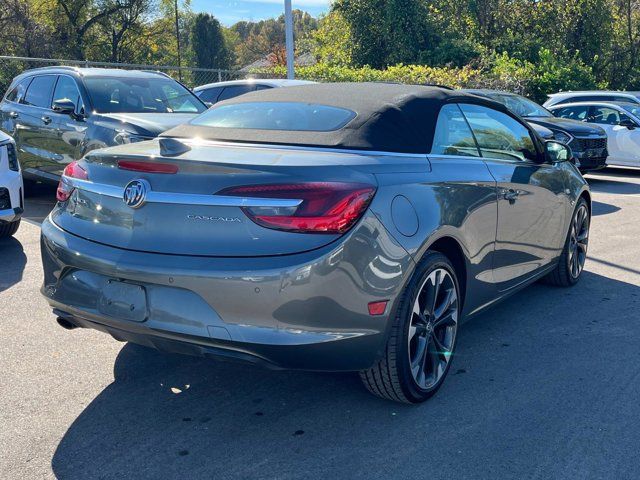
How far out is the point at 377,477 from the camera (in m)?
2.99

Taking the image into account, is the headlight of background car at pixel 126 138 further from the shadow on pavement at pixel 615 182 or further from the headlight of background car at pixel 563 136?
the shadow on pavement at pixel 615 182

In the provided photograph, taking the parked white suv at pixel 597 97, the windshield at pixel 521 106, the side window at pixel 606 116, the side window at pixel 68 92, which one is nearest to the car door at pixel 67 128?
the side window at pixel 68 92

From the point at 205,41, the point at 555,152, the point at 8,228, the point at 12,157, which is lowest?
the point at 8,228

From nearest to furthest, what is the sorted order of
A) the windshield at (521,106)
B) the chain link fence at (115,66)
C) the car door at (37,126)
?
the car door at (37,126)
the windshield at (521,106)
the chain link fence at (115,66)

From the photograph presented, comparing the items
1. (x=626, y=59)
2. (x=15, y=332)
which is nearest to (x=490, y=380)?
(x=15, y=332)

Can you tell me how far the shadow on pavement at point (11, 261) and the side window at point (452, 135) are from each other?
358cm

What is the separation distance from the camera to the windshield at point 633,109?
46.8ft

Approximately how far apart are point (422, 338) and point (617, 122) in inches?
484

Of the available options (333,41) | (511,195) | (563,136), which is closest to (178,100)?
(511,195)

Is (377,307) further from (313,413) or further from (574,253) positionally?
(574,253)

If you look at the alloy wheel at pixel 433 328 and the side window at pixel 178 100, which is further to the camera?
the side window at pixel 178 100

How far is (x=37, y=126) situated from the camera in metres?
8.97

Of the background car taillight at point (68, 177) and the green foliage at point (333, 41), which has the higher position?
the green foliage at point (333, 41)

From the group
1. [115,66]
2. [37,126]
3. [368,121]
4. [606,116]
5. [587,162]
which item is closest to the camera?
[368,121]
